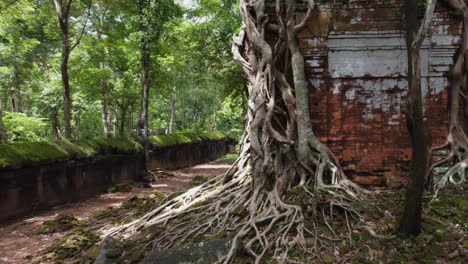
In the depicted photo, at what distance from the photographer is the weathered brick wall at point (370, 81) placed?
5.02m

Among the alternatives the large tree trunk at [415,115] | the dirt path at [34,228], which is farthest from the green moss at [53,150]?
the large tree trunk at [415,115]

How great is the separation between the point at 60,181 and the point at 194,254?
4801 millimetres

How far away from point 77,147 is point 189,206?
3.92 m

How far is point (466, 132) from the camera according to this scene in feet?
16.7

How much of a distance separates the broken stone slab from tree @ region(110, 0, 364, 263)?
18cm

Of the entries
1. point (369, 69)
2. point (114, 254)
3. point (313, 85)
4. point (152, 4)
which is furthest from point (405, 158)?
point (152, 4)

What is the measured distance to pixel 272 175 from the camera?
471cm

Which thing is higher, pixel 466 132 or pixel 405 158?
pixel 466 132

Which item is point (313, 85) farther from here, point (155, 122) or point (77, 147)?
point (155, 122)

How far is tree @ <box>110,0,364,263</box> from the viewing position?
13.3ft

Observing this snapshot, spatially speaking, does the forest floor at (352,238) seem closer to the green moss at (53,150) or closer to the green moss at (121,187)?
the green moss at (53,150)

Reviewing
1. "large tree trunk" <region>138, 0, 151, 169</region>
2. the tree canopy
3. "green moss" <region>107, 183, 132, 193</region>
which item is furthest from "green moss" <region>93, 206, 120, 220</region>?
the tree canopy

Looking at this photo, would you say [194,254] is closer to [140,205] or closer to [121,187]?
[140,205]

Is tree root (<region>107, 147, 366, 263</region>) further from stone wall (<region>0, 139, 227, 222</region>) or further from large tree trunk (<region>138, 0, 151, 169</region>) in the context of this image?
large tree trunk (<region>138, 0, 151, 169</region>)
